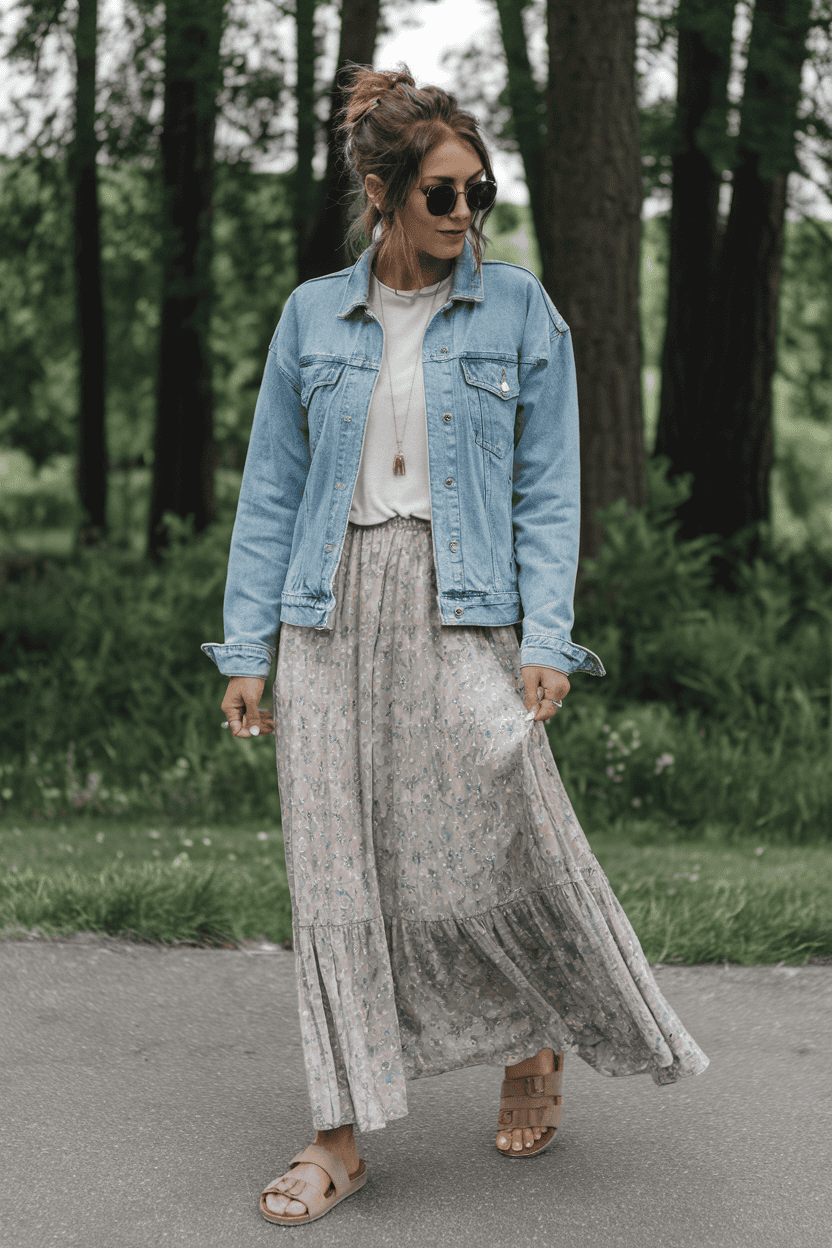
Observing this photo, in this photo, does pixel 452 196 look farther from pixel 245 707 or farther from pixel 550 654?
pixel 245 707

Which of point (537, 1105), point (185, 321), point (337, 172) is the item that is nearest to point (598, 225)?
point (337, 172)

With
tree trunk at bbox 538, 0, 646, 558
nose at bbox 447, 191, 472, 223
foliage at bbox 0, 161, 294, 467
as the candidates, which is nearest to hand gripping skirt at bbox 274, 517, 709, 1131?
nose at bbox 447, 191, 472, 223

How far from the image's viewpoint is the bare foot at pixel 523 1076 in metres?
3.16

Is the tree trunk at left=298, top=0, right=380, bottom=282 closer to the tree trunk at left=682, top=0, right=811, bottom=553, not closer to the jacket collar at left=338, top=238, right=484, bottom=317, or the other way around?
the tree trunk at left=682, top=0, right=811, bottom=553

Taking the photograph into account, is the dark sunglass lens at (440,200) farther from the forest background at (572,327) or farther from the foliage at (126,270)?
the foliage at (126,270)

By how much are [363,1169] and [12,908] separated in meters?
2.11

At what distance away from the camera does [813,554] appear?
1055 centimetres

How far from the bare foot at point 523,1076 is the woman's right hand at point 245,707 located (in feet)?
3.17

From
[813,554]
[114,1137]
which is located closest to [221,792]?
[114,1137]

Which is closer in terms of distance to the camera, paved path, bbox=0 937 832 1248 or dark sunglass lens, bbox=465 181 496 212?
paved path, bbox=0 937 832 1248

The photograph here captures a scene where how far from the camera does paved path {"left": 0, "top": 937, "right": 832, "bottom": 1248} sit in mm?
2803

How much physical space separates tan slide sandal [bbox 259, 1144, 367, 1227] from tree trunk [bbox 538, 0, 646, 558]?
5.07 meters

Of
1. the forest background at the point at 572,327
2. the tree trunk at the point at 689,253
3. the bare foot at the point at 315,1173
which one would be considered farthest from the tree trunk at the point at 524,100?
the bare foot at the point at 315,1173

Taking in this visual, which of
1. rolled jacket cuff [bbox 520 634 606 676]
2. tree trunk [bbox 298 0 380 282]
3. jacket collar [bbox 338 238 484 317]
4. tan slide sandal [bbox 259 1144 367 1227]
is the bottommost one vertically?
tan slide sandal [bbox 259 1144 367 1227]
